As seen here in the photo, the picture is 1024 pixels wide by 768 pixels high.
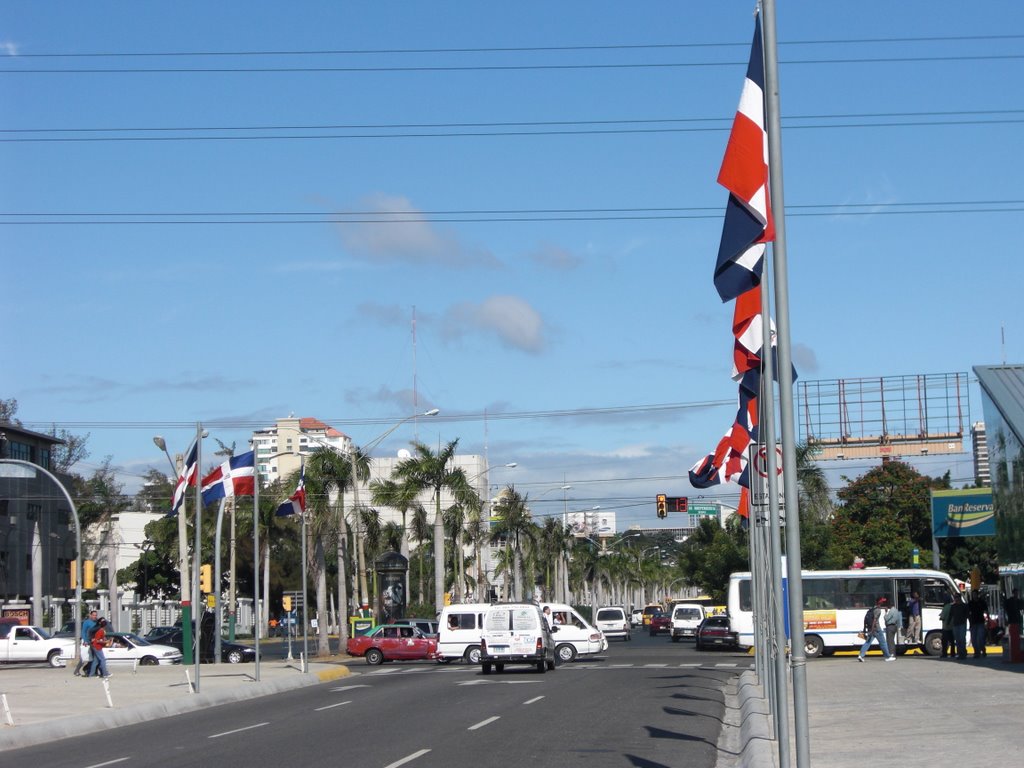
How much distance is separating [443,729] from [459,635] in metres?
22.8

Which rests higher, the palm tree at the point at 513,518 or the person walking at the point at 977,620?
the palm tree at the point at 513,518

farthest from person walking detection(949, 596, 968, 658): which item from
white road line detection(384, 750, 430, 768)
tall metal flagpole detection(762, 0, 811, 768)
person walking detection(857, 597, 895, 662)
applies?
tall metal flagpole detection(762, 0, 811, 768)

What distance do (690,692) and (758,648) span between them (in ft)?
17.2

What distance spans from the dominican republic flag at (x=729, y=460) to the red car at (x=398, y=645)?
68.9ft

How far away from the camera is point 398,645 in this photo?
1912 inches

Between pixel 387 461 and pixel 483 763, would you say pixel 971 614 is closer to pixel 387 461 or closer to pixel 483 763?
pixel 483 763

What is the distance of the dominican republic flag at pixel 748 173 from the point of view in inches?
379

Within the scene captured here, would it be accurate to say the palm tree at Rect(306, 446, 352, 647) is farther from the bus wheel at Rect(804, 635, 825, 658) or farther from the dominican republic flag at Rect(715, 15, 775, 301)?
the dominican republic flag at Rect(715, 15, 775, 301)

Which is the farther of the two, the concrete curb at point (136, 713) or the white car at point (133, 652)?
the white car at point (133, 652)

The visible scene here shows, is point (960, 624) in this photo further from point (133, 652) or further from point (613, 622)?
point (613, 622)

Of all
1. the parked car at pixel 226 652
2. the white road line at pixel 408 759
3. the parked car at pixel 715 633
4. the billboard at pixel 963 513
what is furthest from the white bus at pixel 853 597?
the white road line at pixel 408 759

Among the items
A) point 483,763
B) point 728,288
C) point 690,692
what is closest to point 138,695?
point 690,692

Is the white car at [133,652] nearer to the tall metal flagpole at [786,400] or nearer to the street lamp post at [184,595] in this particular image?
the street lamp post at [184,595]

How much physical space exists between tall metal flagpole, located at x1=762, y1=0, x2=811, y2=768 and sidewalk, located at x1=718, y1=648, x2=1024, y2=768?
4.09m
